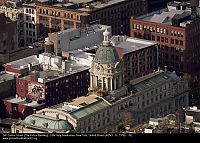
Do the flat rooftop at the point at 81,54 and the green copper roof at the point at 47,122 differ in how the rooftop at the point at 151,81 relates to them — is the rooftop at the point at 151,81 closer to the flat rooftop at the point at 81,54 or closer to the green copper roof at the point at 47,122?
the flat rooftop at the point at 81,54

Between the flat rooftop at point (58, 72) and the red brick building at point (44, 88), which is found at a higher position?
the flat rooftop at point (58, 72)

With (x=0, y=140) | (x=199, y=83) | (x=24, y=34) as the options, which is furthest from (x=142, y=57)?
(x=0, y=140)

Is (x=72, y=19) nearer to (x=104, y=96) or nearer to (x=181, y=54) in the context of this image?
(x=181, y=54)

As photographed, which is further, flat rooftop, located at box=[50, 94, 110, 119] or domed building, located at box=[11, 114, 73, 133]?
flat rooftop, located at box=[50, 94, 110, 119]

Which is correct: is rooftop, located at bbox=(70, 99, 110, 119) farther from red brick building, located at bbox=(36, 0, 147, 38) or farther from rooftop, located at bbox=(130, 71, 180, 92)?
red brick building, located at bbox=(36, 0, 147, 38)

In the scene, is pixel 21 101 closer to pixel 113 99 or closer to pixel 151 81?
pixel 113 99

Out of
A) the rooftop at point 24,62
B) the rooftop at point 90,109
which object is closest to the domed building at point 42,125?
the rooftop at point 90,109

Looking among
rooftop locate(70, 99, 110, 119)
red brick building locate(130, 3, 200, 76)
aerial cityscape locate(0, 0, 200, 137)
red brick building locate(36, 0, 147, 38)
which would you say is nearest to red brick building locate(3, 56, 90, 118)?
aerial cityscape locate(0, 0, 200, 137)
